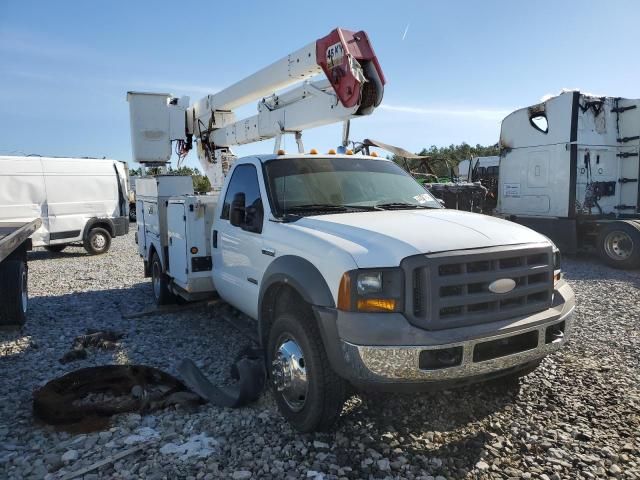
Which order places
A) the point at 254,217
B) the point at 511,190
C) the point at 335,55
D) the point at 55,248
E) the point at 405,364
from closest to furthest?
the point at 405,364, the point at 254,217, the point at 335,55, the point at 511,190, the point at 55,248

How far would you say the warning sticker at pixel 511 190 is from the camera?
1236 cm

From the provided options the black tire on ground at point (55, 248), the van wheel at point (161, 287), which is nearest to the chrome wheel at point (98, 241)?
the black tire on ground at point (55, 248)

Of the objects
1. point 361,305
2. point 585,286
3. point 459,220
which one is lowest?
point 585,286

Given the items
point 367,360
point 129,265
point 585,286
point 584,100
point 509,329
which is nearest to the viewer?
point 367,360

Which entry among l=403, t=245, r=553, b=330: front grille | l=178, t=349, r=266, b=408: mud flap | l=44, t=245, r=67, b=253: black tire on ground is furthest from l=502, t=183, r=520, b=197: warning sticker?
l=44, t=245, r=67, b=253: black tire on ground

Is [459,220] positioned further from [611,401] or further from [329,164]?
[611,401]

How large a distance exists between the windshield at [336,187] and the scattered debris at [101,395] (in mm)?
1788

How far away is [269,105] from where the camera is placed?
22.2ft

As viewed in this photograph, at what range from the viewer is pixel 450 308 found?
9.89ft

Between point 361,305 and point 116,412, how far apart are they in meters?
2.15

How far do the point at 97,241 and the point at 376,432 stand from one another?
11905mm

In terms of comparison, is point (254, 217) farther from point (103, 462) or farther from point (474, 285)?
point (103, 462)

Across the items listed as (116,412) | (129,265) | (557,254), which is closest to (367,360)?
(557,254)

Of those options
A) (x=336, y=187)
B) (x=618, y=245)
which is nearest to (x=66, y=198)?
(x=336, y=187)
